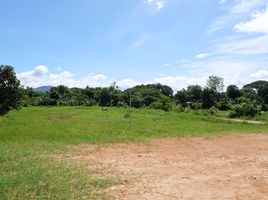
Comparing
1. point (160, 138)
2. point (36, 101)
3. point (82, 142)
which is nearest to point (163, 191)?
point (82, 142)

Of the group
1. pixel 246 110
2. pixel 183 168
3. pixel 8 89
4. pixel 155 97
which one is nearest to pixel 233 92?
pixel 155 97

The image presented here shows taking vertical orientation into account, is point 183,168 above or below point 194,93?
below

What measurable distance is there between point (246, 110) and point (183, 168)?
24.6 meters

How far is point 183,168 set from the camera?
951 centimetres

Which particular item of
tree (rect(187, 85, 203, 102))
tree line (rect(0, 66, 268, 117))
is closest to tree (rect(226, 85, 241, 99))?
tree line (rect(0, 66, 268, 117))

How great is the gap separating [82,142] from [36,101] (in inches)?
1785

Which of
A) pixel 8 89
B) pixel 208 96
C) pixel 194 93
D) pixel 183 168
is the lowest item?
pixel 183 168

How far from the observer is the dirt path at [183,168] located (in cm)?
720

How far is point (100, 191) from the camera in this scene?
714 centimetres

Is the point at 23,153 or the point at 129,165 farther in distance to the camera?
the point at 23,153

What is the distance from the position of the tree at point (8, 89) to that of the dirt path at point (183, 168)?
6640 mm

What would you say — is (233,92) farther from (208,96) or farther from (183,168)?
(183,168)

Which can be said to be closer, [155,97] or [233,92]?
[233,92]

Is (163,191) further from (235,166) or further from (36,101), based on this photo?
(36,101)
